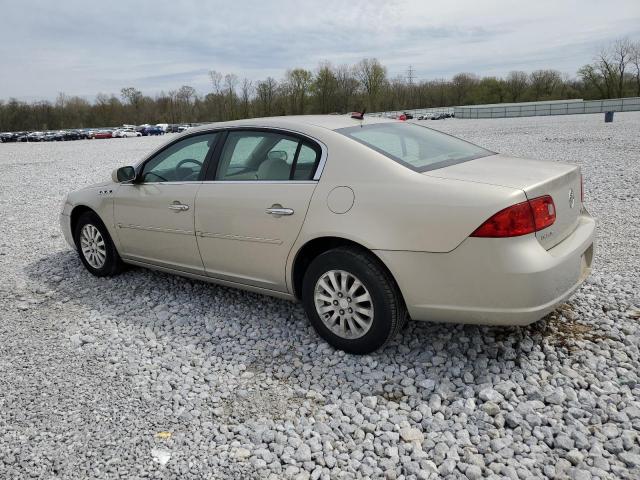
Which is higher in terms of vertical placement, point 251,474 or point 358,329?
point 358,329

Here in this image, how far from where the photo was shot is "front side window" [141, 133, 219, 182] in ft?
14.2

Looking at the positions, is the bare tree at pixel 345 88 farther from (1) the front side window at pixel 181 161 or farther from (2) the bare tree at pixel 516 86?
(1) the front side window at pixel 181 161

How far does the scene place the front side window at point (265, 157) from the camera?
12.0 ft

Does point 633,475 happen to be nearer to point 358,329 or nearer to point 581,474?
point 581,474

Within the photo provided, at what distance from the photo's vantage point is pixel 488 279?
2893 millimetres

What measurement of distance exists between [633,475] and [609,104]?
58.6 metres

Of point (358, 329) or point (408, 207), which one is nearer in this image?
point (408, 207)

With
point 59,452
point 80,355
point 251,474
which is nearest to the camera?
point 251,474

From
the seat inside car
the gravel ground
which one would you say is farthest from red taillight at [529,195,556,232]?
the seat inside car

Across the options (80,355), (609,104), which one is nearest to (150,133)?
(609,104)

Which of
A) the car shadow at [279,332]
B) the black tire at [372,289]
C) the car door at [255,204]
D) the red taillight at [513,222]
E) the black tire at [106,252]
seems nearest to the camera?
the red taillight at [513,222]

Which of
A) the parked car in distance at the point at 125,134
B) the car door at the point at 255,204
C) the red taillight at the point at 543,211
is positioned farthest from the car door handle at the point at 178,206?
the parked car in distance at the point at 125,134

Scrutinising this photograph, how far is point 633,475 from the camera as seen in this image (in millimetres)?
2324

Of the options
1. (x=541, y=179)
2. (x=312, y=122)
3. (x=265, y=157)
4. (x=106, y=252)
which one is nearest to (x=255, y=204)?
(x=265, y=157)
